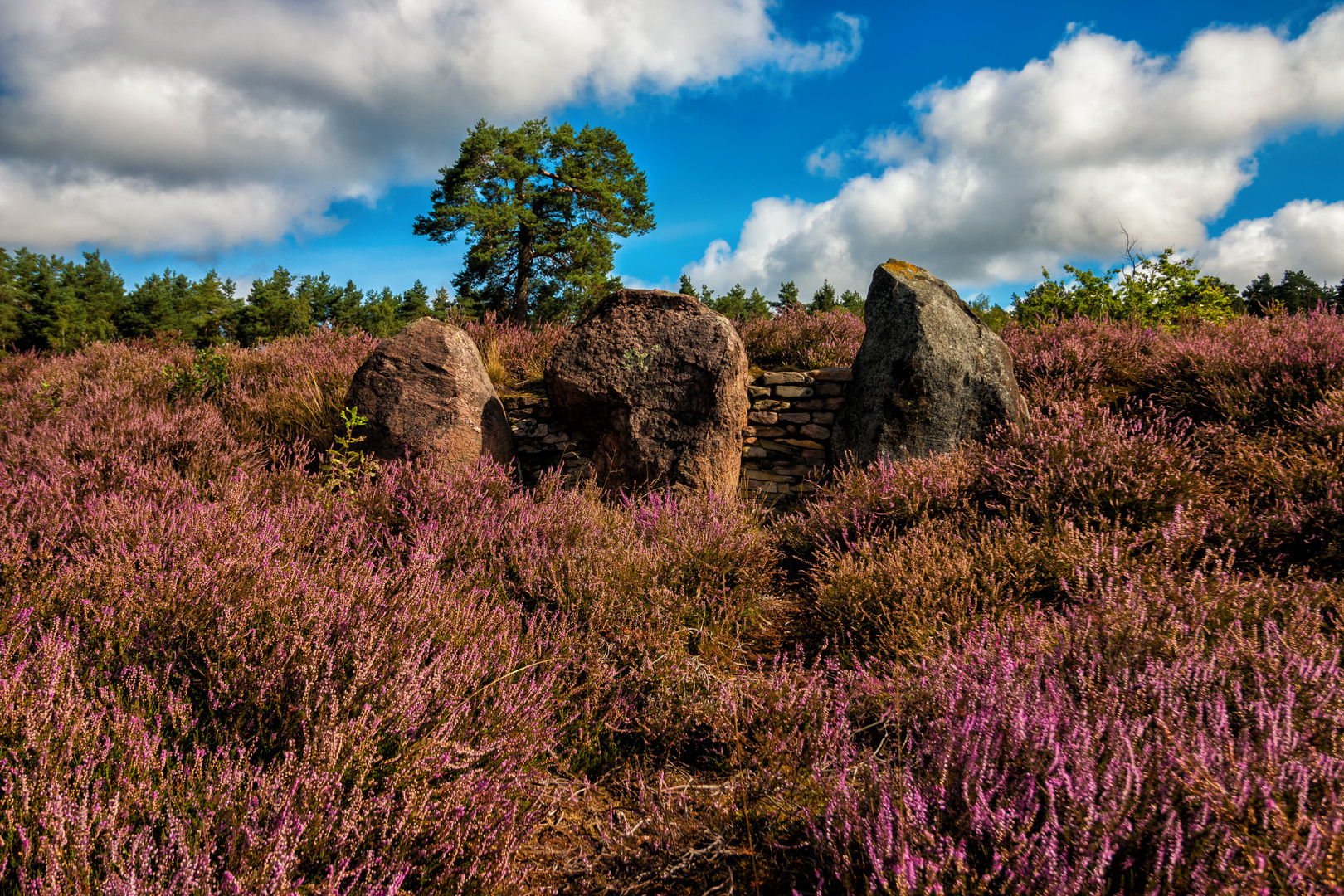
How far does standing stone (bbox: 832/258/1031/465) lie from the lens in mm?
4727

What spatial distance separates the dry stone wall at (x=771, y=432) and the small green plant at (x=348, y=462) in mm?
1252

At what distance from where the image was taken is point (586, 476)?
16.8 feet

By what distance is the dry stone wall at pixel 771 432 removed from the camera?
5.35 m

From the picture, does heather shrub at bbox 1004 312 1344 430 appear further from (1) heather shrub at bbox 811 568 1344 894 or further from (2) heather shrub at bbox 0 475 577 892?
(2) heather shrub at bbox 0 475 577 892

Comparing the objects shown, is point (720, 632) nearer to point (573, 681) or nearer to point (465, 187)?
point (573, 681)

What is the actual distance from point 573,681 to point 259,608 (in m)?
Result: 1.10

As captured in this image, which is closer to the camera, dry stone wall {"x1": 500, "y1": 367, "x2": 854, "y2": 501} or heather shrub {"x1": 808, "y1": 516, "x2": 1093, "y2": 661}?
heather shrub {"x1": 808, "y1": 516, "x2": 1093, "y2": 661}

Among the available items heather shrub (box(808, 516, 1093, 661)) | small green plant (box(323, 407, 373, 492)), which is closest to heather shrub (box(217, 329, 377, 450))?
small green plant (box(323, 407, 373, 492))

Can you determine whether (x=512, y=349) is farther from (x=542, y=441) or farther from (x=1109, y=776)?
(x=1109, y=776)

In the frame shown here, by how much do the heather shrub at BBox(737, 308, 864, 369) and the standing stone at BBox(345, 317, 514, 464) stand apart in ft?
8.80

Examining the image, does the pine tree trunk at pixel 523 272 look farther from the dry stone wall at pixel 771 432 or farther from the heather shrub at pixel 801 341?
the dry stone wall at pixel 771 432

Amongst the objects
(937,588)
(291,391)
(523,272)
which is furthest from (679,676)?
(523,272)

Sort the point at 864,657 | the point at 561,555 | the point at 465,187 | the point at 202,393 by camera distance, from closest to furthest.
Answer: the point at 864,657 < the point at 561,555 < the point at 202,393 < the point at 465,187

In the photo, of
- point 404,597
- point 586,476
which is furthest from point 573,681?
point 586,476
